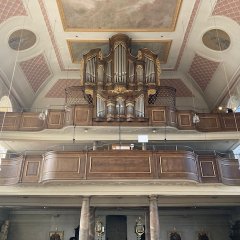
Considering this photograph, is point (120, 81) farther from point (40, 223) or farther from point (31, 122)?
point (40, 223)

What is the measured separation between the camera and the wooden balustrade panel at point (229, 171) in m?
12.0

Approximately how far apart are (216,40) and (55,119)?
26.9ft

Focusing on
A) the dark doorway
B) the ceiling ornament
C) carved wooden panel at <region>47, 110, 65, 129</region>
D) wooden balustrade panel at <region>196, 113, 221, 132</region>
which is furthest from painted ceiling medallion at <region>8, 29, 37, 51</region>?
the dark doorway

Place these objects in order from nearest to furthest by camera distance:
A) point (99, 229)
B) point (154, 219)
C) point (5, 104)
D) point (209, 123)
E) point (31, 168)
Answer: point (154, 219)
point (31, 168)
point (209, 123)
point (5, 104)
point (99, 229)

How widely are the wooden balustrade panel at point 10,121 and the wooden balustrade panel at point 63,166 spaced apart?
99.5 inches

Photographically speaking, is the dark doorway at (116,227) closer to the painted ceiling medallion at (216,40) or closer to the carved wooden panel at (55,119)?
the carved wooden panel at (55,119)

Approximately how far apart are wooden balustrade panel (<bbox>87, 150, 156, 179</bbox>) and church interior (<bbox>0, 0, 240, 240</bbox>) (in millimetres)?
40

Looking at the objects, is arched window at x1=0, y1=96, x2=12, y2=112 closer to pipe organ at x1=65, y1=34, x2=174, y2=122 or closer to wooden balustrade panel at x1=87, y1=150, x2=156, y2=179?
pipe organ at x1=65, y1=34, x2=174, y2=122

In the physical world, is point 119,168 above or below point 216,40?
below

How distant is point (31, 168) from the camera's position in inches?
474

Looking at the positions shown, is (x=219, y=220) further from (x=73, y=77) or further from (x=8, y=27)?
(x=8, y=27)

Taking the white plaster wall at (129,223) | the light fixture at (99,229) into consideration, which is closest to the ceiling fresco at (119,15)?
the white plaster wall at (129,223)

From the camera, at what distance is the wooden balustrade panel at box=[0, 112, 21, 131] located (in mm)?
13259

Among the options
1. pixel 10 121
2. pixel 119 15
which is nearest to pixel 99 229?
pixel 10 121
